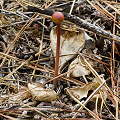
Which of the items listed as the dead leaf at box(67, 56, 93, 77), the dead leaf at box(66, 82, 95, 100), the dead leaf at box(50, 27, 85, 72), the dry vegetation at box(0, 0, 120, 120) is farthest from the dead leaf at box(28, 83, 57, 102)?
the dead leaf at box(50, 27, 85, 72)

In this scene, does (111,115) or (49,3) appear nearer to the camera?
(111,115)

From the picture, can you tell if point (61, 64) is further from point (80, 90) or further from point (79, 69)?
point (80, 90)

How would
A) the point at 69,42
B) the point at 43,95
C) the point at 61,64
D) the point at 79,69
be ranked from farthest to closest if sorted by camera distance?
the point at 69,42
the point at 61,64
the point at 79,69
the point at 43,95

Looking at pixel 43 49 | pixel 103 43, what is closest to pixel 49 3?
pixel 43 49

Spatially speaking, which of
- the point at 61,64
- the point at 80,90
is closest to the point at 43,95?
the point at 80,90

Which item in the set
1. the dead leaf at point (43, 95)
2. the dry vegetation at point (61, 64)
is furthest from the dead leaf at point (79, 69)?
the dead leaf at point (43, 95)

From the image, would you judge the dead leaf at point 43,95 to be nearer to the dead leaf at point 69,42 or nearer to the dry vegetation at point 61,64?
the dry vegetation at point 61,64

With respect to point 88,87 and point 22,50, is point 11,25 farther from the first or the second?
point 88,87
